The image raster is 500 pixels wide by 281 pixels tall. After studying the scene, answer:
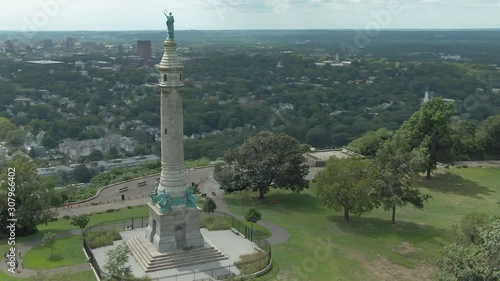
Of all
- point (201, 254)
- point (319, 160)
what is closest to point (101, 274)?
point (201, 254)

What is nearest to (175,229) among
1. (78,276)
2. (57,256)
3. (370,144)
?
(78,276)

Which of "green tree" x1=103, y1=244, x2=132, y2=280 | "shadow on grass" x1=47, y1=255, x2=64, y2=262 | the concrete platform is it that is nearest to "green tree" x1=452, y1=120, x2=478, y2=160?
the concrete platform

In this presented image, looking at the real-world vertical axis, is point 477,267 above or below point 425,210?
above

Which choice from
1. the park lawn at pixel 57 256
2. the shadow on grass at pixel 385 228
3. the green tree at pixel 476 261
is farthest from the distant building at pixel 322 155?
the green tree at pixel 476 261

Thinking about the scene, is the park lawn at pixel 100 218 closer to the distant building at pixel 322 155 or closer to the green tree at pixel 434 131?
the distant building at pixel 322 155

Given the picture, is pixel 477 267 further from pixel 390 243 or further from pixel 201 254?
pixel 201 254

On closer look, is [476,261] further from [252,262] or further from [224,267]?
[224,267]
